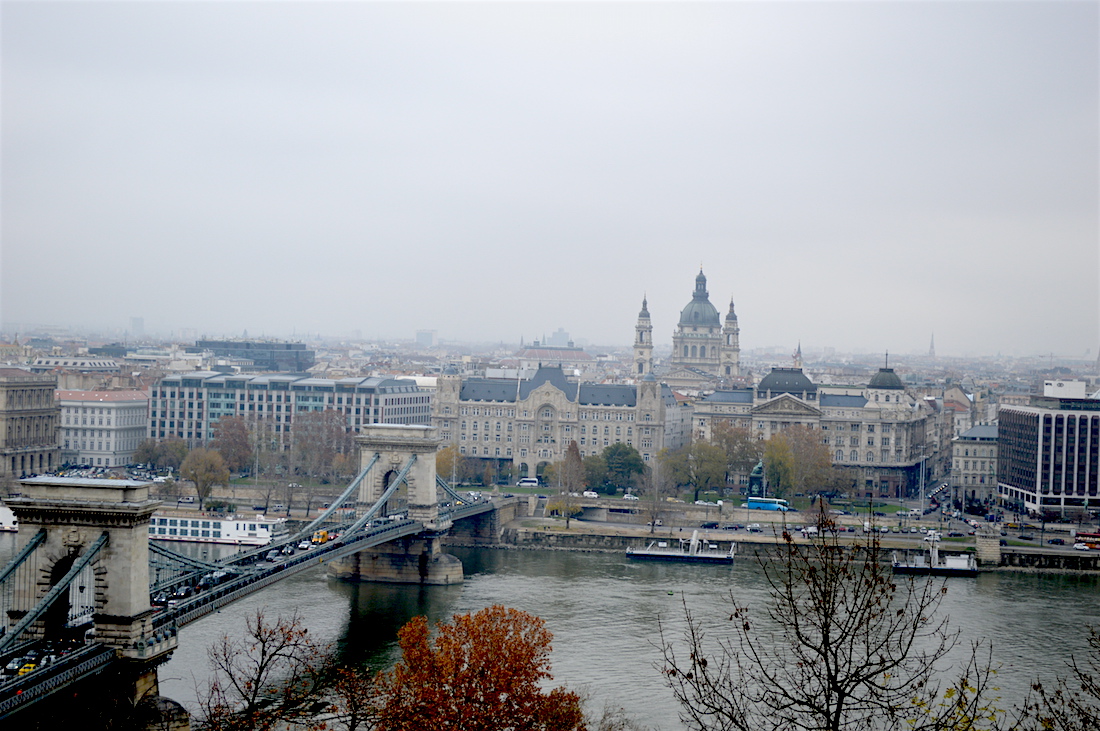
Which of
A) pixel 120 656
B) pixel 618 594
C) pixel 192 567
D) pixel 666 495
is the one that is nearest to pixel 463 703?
pixel 120 656

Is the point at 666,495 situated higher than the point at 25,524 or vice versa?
the point at 25,524

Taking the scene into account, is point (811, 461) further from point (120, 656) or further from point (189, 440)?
point (120, 656)

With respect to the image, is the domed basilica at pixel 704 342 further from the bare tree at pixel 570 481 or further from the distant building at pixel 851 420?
the bare tree at pixel 570 481

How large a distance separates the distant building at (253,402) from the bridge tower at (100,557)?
45775mm

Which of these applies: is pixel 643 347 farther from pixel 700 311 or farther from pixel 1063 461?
pixel 1063 461

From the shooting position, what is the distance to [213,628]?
3045 centimetres

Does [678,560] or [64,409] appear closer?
[678,560]

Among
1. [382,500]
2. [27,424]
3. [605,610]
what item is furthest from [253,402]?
[605,610]

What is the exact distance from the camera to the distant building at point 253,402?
69000 millimetres

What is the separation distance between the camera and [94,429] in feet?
212

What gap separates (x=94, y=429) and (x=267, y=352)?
→ 48.2 m

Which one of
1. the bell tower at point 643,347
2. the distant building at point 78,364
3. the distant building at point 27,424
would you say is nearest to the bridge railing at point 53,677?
the distant building at point 27,424

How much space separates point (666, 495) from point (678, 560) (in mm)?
13581

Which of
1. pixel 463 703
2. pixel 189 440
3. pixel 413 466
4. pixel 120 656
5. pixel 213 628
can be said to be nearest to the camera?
pixel 463 703
